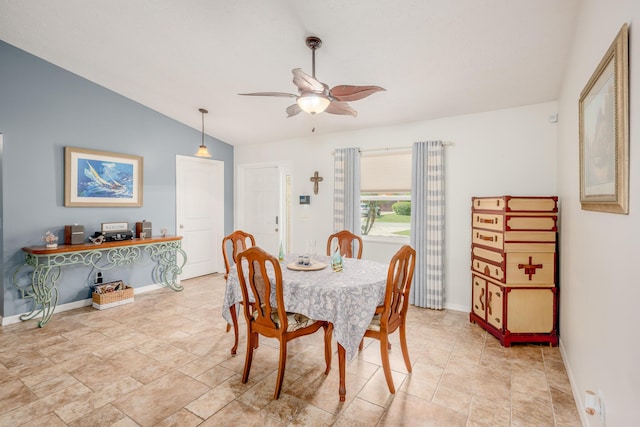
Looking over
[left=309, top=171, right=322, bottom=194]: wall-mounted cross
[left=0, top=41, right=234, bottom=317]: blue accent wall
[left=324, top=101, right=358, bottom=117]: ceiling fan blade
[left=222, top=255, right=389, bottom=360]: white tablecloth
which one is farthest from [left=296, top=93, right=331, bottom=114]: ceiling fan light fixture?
[left=0, top=41, right=234, bottom=317]: blue accent wall

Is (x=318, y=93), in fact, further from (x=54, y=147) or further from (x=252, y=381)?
(x=54, y=147)

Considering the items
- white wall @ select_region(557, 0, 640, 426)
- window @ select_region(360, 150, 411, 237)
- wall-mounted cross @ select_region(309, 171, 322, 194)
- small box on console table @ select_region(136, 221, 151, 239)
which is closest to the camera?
white wall @ select_region(557, 0, 640, 426)

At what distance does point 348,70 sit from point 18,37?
3.39 meters

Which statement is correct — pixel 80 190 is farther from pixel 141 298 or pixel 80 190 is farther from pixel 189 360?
pixel 189 360

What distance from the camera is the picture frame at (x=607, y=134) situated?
4.33 ft

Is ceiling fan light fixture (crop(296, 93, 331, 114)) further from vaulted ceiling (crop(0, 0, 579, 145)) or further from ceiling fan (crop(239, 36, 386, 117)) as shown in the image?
vaulted ceiling (crop(0, 0, 579, 145))

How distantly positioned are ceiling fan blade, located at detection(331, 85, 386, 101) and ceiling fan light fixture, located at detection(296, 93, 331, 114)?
0.09 metres

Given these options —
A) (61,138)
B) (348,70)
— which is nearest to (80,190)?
(61,138)

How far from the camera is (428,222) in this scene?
12.8 feet

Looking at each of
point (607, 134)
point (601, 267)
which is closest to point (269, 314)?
point (601, 267)

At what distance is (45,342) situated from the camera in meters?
2.99

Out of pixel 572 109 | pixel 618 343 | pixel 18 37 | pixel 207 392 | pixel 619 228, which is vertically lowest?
pixel 207 392

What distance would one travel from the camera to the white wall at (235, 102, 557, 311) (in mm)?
3340

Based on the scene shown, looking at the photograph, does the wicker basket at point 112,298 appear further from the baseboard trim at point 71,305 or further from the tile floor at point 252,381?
the tile floor at point 252,381
